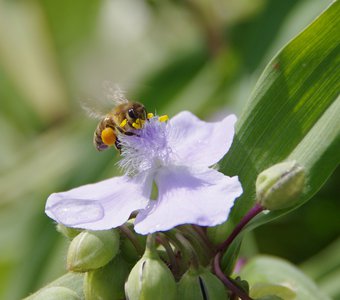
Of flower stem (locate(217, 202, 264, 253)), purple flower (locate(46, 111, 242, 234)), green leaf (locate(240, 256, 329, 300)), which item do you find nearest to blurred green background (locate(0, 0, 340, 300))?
purple flower (locate(46, 111, 242, 234))

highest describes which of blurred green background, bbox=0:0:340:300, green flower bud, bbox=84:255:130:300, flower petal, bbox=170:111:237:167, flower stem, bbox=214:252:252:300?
flower petal, bbox=170:111:237:167

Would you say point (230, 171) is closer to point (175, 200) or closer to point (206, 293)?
point (175, 200)

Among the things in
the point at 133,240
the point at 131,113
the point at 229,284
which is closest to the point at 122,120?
the point at 131,113

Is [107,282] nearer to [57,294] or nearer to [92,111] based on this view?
[57,294]

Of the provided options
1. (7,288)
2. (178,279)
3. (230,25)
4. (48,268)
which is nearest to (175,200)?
(178,279)

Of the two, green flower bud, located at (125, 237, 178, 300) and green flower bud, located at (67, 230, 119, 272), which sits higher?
green flower bud, located at (67, 230, 119, 272)

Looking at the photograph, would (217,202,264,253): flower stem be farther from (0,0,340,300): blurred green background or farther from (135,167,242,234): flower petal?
(0,0,340,300): blurred green background
